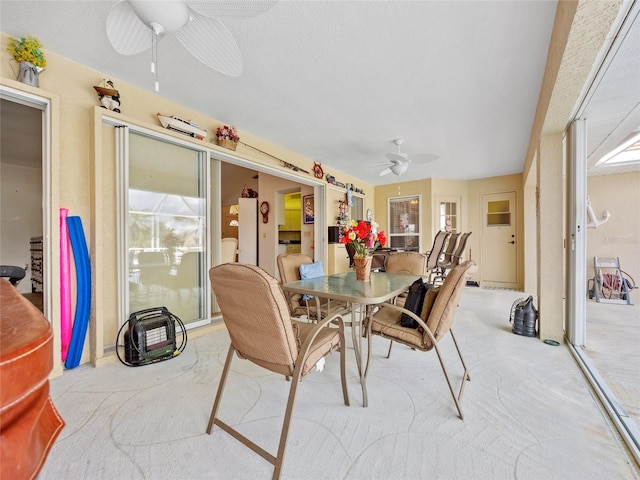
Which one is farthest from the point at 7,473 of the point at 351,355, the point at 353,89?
the point at 353,89

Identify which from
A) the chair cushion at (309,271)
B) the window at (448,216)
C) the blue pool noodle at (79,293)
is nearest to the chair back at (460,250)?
the window at (448,216)

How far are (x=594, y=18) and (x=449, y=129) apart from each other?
2.16 m

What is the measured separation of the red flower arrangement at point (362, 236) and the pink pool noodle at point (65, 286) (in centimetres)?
219

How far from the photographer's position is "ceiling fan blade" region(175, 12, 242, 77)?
138cm

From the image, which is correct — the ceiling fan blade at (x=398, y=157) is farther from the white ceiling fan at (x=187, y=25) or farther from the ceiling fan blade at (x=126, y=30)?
the ceiling fan blade at (x=126, y=30)

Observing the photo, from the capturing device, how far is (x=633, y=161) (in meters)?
3.64

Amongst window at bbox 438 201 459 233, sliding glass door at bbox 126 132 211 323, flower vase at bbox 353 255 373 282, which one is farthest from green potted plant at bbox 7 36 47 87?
window at bbox 438 201 459 233

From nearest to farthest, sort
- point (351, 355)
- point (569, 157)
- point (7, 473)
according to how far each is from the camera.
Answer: point (7, 473)
point (351, 355)
point (569, 157)

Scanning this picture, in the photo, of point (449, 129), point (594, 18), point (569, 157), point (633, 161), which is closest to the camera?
point (594, 18)

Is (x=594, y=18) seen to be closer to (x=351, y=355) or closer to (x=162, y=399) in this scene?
(x=351, y=355)

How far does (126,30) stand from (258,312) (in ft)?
5.55

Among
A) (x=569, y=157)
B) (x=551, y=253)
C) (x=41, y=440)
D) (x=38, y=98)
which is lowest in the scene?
(x=41, y=440)

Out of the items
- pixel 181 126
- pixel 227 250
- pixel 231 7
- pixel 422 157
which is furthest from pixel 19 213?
pixel 422 157

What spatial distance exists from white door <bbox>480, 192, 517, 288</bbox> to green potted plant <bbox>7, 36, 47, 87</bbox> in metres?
7.08
